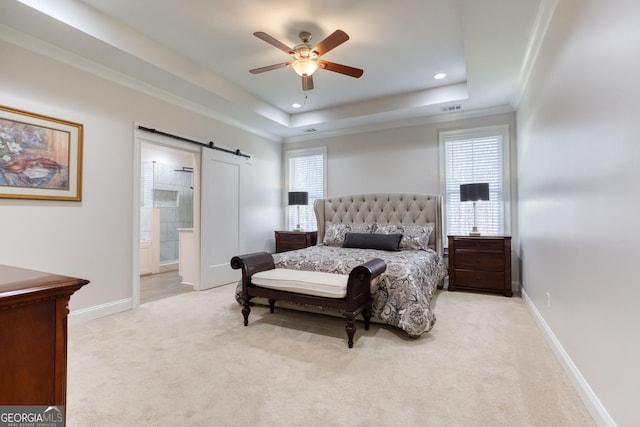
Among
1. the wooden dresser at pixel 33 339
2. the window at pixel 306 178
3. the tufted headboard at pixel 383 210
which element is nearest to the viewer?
the wooden dresser at pixel 33 339

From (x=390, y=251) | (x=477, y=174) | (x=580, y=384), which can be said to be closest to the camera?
(x=580, y=384)

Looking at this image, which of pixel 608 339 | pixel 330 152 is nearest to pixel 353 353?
pixel 608 339

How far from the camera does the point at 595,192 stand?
1.62 metres

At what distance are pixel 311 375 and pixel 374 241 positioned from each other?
8.18ft

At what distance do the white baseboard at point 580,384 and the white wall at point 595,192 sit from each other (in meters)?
0.01

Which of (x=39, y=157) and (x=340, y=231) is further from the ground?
(x=39, y=157)

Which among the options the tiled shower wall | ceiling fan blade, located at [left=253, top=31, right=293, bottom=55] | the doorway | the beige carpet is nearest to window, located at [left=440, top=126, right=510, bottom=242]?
the beige carpet

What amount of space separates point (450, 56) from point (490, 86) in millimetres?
754

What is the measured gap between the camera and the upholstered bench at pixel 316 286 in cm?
258

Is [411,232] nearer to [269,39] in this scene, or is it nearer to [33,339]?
[269,39]

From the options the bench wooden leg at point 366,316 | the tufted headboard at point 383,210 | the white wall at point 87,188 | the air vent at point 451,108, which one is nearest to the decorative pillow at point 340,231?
the tufted headboard at point 383,210

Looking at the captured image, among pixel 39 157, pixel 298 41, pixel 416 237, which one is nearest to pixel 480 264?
pixel 416 237

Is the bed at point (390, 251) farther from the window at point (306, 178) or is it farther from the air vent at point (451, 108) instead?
the air vent at point (451, 108)

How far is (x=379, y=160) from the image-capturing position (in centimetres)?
546
